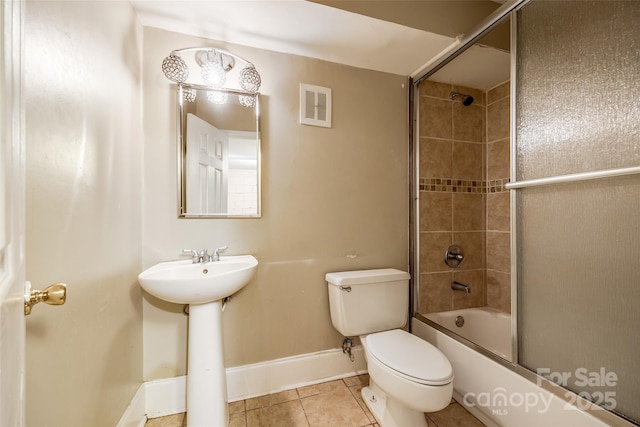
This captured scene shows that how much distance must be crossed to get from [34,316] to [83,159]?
0.49 metres

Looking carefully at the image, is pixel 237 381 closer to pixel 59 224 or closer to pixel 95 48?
pixel 59 224

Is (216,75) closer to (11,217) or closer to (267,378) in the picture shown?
(11,217)

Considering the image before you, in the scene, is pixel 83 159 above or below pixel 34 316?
above

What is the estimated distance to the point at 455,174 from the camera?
1.97 meters

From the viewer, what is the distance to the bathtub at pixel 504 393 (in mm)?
935

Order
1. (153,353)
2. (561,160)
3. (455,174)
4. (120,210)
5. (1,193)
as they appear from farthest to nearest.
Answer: (455,174)
(153,353)
(120,210)
(561,160)
(1,193)

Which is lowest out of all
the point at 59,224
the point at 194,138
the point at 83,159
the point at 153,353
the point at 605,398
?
the point at 153,353

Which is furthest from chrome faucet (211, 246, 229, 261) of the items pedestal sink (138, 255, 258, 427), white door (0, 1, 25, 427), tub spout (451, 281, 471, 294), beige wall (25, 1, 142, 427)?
tub spout (451, 281, 471, 294)

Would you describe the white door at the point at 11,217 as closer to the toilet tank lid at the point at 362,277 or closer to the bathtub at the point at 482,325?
the toilet tank lid at the point at 362,277

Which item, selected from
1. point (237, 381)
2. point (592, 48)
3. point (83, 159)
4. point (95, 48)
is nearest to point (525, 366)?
point (592, 48)

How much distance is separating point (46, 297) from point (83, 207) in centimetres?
49

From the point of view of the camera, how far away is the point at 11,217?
383 mm

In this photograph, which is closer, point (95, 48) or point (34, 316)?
point (34, 316)

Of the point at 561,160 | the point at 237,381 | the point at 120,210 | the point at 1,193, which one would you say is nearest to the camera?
the point at 1,193
